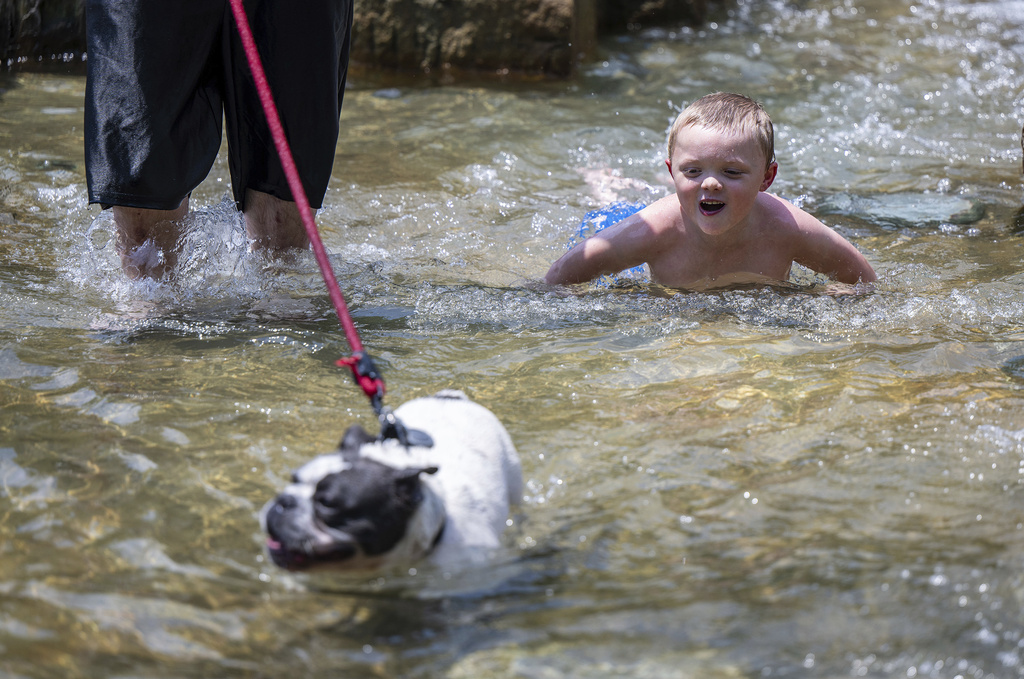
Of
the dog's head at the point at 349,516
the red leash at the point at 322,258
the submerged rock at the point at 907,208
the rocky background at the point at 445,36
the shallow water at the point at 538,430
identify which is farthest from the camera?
the rocky background at the point at 445,36

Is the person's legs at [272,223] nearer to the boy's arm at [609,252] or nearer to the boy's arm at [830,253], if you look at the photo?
the boy's arm at [609,252]

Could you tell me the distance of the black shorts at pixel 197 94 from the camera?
138 inches

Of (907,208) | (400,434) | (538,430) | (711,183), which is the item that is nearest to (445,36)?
(907,208)

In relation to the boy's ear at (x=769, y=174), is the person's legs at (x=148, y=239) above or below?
below

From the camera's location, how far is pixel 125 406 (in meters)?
3.17

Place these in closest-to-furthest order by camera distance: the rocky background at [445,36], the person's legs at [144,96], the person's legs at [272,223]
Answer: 1. the person's legs at [144,96]
2. the person's legs at [272,223]
3. the rocky background at [445,36]

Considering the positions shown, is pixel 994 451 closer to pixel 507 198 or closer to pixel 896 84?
pixel 507 198

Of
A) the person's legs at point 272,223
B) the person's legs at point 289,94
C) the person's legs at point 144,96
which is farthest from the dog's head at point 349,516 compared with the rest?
the person's legs at point 272,223

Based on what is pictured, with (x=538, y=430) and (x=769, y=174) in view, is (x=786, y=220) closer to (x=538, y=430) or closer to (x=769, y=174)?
(x=769, y=174)

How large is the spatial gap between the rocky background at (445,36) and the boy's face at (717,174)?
379cm

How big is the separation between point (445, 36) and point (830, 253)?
4.30 metres

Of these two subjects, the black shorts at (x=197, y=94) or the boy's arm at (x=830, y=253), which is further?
the boy's arm at (x=830, y=253)

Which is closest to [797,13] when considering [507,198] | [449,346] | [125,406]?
[507,198]

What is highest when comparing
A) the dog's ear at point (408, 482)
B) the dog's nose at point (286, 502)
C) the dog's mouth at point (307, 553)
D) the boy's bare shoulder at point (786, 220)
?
the boy's bare shoulder at point (786, 220)
